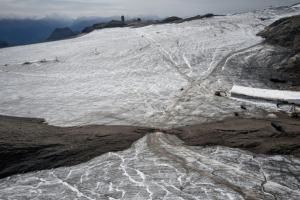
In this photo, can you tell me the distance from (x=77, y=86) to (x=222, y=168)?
13.2 metres

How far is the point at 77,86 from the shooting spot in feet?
69.4

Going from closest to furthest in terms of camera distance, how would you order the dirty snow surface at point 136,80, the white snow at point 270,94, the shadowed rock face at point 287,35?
the white snow at point 270,94 → the dirty snow surface at point 136,80 → the shadowed rock face at point 287,35

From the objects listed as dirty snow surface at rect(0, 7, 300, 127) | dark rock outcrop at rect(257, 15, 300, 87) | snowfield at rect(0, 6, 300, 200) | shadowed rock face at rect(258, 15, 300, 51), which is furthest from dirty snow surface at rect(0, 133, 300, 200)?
shadowed rock face at rect(258, 15, 300, 51)

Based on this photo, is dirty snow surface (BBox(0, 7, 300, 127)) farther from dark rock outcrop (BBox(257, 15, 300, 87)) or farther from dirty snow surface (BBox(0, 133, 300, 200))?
dirty snow surface (BBox(0, 133, 300, 200))

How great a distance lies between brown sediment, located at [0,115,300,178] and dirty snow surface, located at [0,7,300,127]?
55.7 inches

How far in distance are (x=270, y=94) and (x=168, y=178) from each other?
27.8ft

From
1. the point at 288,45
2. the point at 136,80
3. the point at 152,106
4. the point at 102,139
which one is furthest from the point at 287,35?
the point at 102,139

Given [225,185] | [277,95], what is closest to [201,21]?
[277,95]

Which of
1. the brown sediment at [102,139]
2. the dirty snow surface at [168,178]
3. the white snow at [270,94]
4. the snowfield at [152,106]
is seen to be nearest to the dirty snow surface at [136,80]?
the snowfield at [152,106]

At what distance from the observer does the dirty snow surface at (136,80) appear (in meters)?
15.3

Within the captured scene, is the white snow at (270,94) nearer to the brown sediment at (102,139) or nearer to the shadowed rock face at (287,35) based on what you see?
the brown sediment at (102,139)

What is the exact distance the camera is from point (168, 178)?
9.52 m

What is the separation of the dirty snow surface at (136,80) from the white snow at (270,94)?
1.06 metres

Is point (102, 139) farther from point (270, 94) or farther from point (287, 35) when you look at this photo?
point (287, 35)
